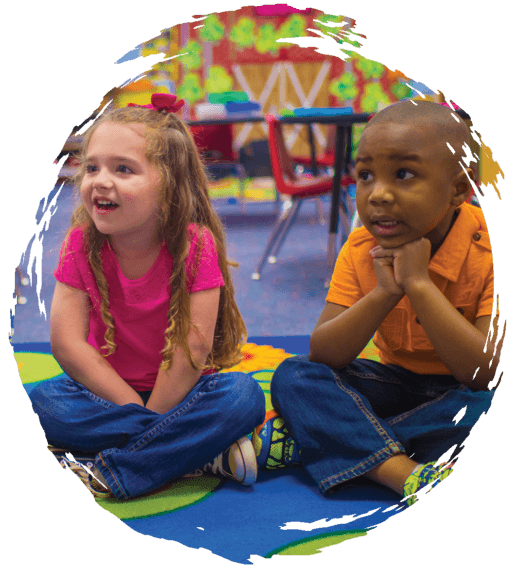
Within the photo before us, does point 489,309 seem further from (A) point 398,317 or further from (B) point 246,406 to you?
(B) point 246,406

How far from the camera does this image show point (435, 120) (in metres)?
0.68

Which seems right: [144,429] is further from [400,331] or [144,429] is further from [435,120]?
[435,120]

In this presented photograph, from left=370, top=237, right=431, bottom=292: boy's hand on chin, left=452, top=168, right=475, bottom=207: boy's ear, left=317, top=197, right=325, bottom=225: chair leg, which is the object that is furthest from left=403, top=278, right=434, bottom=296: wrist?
left=317, top=197, right=325, bottom=225: chair leg

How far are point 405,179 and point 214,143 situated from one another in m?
0.42

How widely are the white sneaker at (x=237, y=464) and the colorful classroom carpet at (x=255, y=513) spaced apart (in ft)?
0.04

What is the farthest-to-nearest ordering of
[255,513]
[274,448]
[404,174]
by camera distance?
1. [274,448]
2. [255,513]
3. [404,174]

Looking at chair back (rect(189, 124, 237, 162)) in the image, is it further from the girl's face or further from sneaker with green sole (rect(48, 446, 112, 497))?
sneaker with green sole (rect(48, 446, 112, 497))

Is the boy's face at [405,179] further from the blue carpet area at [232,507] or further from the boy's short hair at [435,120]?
the blue carpet area at [232,507]

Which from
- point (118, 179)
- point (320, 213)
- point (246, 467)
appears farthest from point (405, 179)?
point (320, 213)

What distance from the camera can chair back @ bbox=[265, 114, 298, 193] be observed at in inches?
46.0

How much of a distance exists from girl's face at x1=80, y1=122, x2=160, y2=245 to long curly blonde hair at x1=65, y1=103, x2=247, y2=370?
1 centimetres

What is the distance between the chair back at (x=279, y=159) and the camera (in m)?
1.17

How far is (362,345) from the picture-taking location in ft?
2.65

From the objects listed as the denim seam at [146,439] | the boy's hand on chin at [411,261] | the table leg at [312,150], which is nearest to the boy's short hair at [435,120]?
the boy's hand on chin at [411,261]
